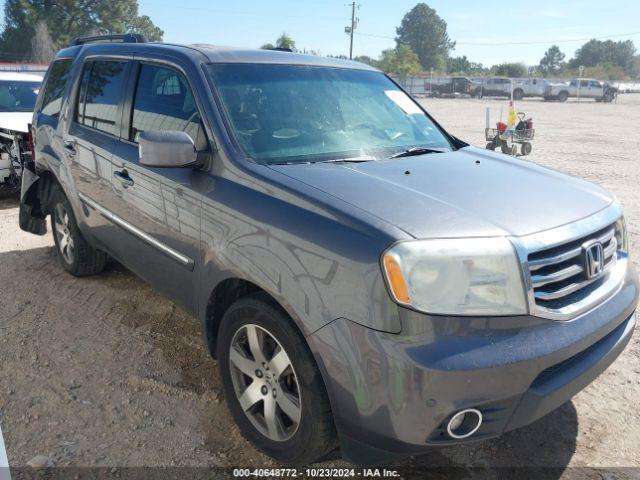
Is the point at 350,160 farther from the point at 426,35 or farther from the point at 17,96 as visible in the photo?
the point at 426,35

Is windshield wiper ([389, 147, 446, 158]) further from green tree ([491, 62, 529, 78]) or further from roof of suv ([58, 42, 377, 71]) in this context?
green tree ([491, 62, 529, 78])

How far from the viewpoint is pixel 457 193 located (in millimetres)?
2377

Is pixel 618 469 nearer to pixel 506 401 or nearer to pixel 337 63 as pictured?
pixel 506 401

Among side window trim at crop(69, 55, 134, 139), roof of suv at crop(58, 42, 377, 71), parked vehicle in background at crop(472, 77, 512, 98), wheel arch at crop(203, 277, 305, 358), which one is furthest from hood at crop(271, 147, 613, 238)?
parked vehicle in background at crop(472, 77, 512, 98)

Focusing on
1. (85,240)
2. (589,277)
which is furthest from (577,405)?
(85,240)

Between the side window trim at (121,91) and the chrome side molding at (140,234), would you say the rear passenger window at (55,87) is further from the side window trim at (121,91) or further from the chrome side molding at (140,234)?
the chrome side molding at (140,234)

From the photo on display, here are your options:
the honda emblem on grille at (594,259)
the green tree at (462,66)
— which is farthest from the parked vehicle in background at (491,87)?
the green tree at (462,66)

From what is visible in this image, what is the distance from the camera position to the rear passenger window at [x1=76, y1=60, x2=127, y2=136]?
142 inches

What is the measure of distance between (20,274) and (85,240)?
937 millimetres

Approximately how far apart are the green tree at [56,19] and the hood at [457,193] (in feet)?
187

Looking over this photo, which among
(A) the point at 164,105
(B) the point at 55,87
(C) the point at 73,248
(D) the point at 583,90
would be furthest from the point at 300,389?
(D) the point at 583,90

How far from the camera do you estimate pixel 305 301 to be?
6.93 feet

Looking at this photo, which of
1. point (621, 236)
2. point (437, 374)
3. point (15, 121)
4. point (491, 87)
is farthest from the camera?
point (491, 87)

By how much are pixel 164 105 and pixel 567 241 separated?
89.0 inches
